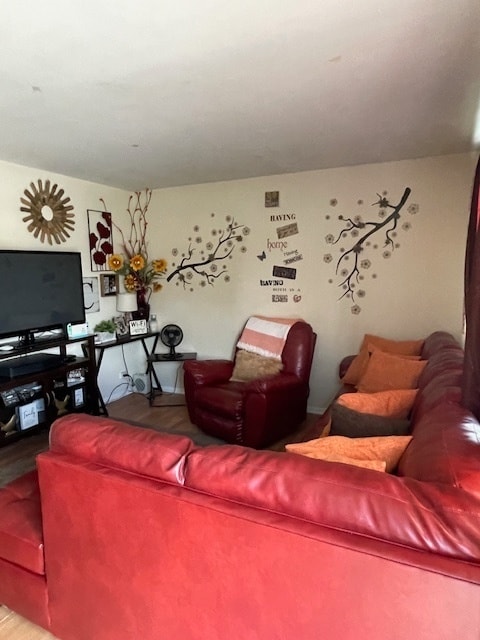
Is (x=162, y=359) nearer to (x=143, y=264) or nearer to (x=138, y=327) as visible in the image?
(x=138, y=327)

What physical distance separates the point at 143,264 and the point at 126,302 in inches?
17.1

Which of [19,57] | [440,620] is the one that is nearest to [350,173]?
[19,57]

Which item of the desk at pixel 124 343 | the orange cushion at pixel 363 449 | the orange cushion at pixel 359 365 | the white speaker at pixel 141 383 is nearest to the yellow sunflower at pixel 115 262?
the desk at pixel 124 343

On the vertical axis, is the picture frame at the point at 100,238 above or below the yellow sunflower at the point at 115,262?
above

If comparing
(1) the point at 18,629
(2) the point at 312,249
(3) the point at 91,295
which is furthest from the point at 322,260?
(1) the point at 18,629

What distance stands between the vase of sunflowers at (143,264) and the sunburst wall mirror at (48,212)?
672mm

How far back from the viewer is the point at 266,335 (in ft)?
12.7

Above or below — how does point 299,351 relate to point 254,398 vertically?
above

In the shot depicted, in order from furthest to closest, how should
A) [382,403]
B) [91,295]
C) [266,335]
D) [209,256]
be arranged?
1. [209,256]
2. [91,295]
3. [266,335]
4. [382,403]

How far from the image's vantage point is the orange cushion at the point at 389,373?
266 centimetres

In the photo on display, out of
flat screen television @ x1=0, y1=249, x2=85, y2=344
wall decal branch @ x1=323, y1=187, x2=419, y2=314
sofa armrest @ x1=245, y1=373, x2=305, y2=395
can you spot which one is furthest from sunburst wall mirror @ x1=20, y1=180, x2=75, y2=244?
wall decal branch @ x1=323, y1=187, x2=419, y2=314

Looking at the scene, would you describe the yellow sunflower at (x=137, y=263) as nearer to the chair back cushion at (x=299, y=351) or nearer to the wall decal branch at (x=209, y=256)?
the wall decal branch at (x=209, y=256)

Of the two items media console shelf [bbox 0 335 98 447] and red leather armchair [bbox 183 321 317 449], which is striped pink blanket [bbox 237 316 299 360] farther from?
media console shelf [bbox 0 335 98 447]

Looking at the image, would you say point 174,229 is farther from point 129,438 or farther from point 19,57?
point 129,438
